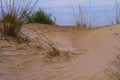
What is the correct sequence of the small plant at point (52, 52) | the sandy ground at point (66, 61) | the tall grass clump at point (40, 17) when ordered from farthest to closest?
the tall grass clump at point (40, 17) < the small plant at point (52, 52) < the sandy ground at point (66, 61)

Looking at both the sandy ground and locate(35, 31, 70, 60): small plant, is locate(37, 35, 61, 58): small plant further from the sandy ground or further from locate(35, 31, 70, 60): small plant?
the sandy ground

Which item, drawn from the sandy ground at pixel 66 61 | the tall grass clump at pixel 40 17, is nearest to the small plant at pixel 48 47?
the sandy ground at pixel 66 61

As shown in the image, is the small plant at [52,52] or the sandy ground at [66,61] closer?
the sandy ground at [66,61]

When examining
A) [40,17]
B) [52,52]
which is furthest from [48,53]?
[40,17]

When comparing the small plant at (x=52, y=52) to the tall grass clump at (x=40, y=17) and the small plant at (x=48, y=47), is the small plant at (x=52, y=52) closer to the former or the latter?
the small plant at (x=48, y=47)

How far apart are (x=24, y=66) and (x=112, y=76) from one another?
1382 mm

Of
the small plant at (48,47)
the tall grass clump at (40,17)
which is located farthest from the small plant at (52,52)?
the tall grass clump at (40,17)

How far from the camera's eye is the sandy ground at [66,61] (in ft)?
13.2

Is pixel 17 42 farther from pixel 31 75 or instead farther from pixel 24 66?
pixel 31 75

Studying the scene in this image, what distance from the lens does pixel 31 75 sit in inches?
164

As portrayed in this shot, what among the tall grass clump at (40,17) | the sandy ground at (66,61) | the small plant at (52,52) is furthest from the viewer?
the tall grass clump at (40,17)

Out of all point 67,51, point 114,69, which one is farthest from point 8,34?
point 114,69

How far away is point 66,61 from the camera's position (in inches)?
179

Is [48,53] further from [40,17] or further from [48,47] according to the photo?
[40,17]
